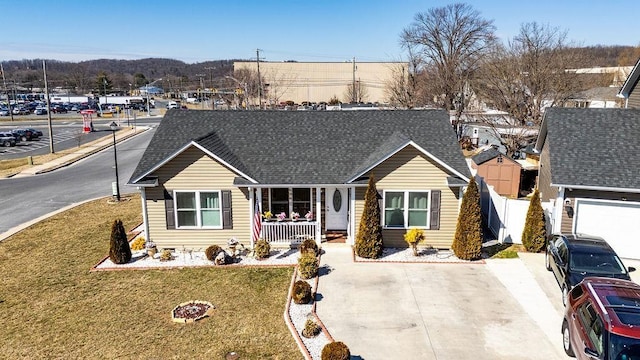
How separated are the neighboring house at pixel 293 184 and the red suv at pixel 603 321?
7002 millimetres

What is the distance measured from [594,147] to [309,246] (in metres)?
11.9

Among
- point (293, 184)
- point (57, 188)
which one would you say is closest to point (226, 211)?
point (293, 184)

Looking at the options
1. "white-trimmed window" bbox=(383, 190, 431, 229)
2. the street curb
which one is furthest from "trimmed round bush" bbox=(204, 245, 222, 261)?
the street curb

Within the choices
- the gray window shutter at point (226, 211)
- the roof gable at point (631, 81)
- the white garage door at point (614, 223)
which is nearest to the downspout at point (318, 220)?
the gray window shutter at point (226, 211)

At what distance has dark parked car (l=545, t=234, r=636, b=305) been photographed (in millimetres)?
12836

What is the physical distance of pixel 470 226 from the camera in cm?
1642

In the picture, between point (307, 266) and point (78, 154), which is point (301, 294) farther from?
point (78, 154)

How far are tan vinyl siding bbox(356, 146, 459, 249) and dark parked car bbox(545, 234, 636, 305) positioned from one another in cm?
410

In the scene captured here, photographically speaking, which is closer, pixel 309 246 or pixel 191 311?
pixel 191 311

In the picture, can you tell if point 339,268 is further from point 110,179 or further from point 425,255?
point 110,179

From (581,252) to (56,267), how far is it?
59.6ft

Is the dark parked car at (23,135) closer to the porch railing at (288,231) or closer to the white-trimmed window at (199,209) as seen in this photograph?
the white-trimmed window at (199,209)

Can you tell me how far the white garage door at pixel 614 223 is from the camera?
1611cm

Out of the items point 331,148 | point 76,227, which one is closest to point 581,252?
point 331,148
